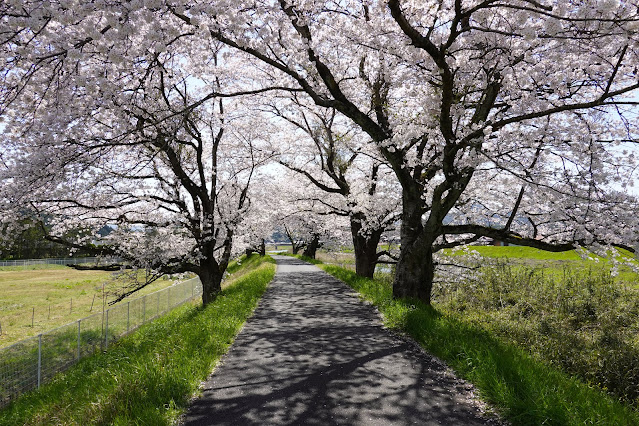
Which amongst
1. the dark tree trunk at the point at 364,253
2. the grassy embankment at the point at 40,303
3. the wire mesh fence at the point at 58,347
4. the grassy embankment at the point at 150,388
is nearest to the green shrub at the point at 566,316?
the dark tree trunk at the point at 364,253

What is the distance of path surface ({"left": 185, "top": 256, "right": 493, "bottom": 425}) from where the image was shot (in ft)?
13.6

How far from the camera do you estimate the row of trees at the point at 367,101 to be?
18.8ft

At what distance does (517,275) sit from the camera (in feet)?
50.0

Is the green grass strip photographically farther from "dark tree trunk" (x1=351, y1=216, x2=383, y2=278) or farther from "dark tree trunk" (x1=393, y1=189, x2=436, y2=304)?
"dark tree trunk" (x1=351, y1=216, x2=383, y2=278)

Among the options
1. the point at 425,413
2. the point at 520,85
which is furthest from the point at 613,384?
the point at 520,85

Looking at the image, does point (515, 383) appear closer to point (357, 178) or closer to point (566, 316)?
point (566, 316)

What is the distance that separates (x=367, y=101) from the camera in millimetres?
13164

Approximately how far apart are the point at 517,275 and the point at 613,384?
27.6 feet

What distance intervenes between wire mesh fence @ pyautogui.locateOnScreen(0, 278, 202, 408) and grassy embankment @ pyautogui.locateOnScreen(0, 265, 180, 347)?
127 centimetres

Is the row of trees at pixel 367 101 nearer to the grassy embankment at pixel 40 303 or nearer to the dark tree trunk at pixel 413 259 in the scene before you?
the dark tree trunk at pixel 413 259

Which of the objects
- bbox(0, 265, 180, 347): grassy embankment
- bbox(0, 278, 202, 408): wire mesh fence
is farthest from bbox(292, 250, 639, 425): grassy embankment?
bbox(0, 265, 180, 347): grassy embankment

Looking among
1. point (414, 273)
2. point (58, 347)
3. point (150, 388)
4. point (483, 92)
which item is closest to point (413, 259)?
point (414, 273)

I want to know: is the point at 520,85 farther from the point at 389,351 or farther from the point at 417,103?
the point at 389,351

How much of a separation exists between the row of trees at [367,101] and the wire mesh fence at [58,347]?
2.53 meters
